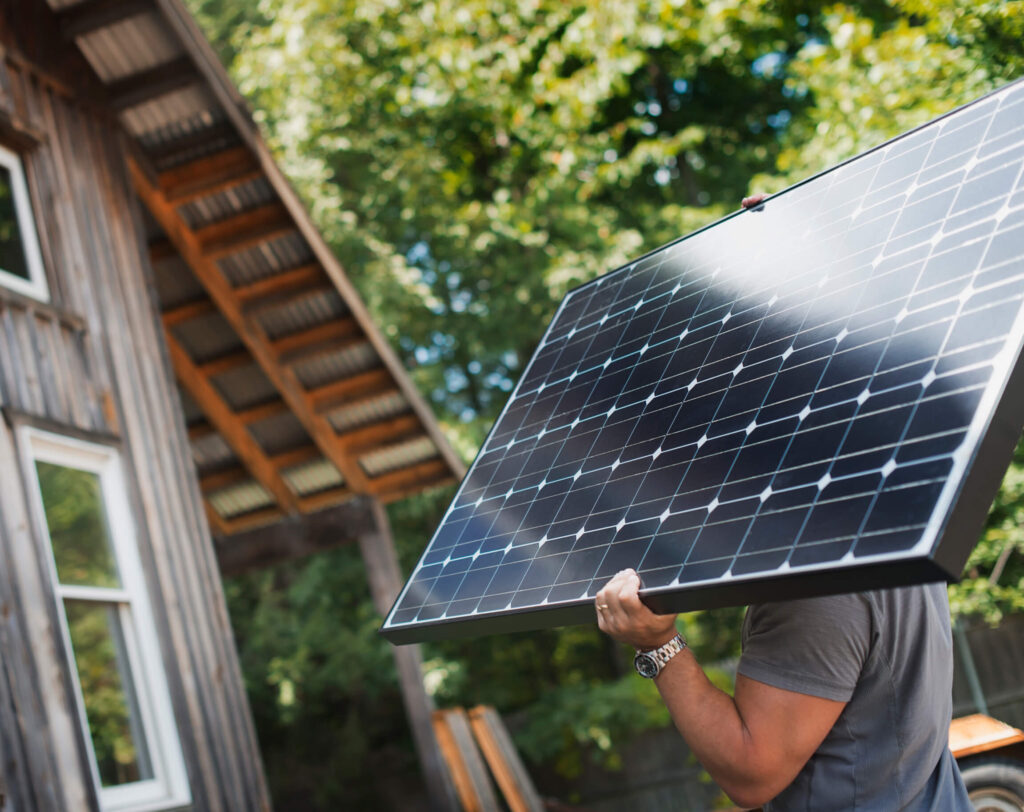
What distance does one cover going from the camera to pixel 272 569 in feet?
58.5

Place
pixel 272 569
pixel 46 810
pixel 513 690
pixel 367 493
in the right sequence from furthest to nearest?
1. pixel 513 690
2. pixel 272 569
3. pixel 367 493
4. pixel 46 810

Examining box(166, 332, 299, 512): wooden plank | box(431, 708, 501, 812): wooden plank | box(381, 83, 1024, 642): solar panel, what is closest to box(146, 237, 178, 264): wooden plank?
box(166, 332, 299, 512): wooden plank

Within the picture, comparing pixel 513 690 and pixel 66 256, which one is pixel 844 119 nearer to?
pixel 66 256

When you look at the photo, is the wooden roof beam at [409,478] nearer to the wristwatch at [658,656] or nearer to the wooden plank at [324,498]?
the wooden plank at [324,498]

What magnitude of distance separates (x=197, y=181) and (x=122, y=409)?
2.68 meters

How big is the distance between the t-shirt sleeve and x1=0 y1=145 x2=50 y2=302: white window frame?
5842mm

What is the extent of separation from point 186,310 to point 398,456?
8.82 feet

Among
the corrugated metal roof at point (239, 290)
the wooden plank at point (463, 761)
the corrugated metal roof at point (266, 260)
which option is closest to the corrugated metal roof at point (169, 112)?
the corrugated metal roof at point (239, 290)

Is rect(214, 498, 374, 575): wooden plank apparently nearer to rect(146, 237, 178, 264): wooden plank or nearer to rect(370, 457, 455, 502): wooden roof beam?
rect(370, 457, 455, 502): wooden roof beam

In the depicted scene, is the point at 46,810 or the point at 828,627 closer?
the point at 828,627

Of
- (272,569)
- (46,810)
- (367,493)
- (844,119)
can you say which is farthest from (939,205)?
(272,569)

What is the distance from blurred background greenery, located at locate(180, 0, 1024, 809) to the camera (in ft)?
51.7

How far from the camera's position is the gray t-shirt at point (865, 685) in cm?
235

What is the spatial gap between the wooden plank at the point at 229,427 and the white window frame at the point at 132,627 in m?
3.53
